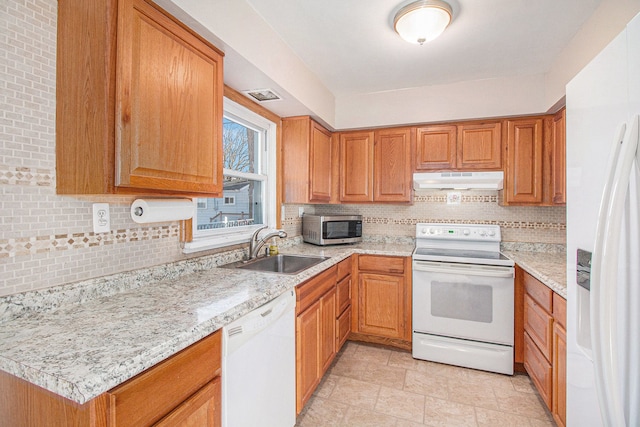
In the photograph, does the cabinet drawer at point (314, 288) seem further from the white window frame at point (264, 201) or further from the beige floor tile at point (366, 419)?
the beige floor tile at point (366, 419)

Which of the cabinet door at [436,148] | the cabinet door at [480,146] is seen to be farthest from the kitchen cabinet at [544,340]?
the cabinet door at [436,148]

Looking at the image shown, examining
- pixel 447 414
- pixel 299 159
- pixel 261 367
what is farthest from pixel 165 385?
pixel 299 159

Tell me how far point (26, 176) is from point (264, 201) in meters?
1.72

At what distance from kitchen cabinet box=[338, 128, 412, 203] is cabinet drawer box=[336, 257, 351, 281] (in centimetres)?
70

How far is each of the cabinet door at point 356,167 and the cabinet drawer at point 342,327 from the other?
3.66 feet

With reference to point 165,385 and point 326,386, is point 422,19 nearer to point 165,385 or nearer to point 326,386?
point 165,385

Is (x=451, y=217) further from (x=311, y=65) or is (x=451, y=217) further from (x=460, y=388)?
(x=311, y=65)

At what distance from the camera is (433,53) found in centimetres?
220

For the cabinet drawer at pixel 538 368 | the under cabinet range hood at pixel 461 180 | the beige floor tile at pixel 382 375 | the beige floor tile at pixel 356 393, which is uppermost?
the under cabinet range hood at pixel 461 180

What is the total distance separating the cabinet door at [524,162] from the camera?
2578 millimetres

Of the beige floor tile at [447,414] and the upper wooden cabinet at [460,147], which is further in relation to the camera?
the upper wooden cabinet at [460,147]

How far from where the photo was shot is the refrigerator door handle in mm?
769

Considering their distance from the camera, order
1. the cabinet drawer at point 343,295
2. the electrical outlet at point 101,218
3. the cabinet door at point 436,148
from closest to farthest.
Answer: the electrical outlet at point 101,218 → the cabinet drawer at point 343,295 → the cabinet door at point 436,148

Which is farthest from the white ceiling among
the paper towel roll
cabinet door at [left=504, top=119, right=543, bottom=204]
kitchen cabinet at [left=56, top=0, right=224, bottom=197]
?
the paper towel roll
